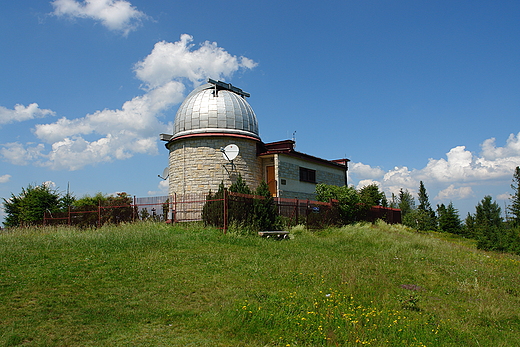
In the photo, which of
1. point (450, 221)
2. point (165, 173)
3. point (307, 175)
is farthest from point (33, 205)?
point (450, 221)

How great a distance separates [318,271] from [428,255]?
459cm

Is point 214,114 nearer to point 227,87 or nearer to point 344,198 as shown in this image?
point 227,87

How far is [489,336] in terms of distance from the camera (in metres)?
5.88

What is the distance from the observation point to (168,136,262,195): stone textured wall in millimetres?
19547

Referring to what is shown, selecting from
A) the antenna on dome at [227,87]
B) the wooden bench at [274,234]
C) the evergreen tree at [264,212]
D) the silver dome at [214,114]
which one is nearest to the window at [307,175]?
the silver dome at [214,114]

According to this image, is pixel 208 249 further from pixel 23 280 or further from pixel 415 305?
pixel 415 305

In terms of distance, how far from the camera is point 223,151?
63.3ft

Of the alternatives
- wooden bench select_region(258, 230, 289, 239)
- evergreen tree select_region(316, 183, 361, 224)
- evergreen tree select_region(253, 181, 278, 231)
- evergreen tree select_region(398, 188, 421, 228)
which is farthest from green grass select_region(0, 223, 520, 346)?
Answer: evergreen tree select_region(398, 188, 421, 228)

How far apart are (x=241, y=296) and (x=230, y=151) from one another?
41.7 feet

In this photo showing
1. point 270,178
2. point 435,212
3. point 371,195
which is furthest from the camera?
point 435,212

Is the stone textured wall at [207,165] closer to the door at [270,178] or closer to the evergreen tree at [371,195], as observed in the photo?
the door at [270,178]

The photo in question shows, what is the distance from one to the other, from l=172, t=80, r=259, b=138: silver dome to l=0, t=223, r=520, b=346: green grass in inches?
396

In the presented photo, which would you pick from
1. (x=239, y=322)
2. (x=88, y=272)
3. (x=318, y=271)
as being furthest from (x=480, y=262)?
(x=88, y=272)

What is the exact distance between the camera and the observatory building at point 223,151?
19.7m
